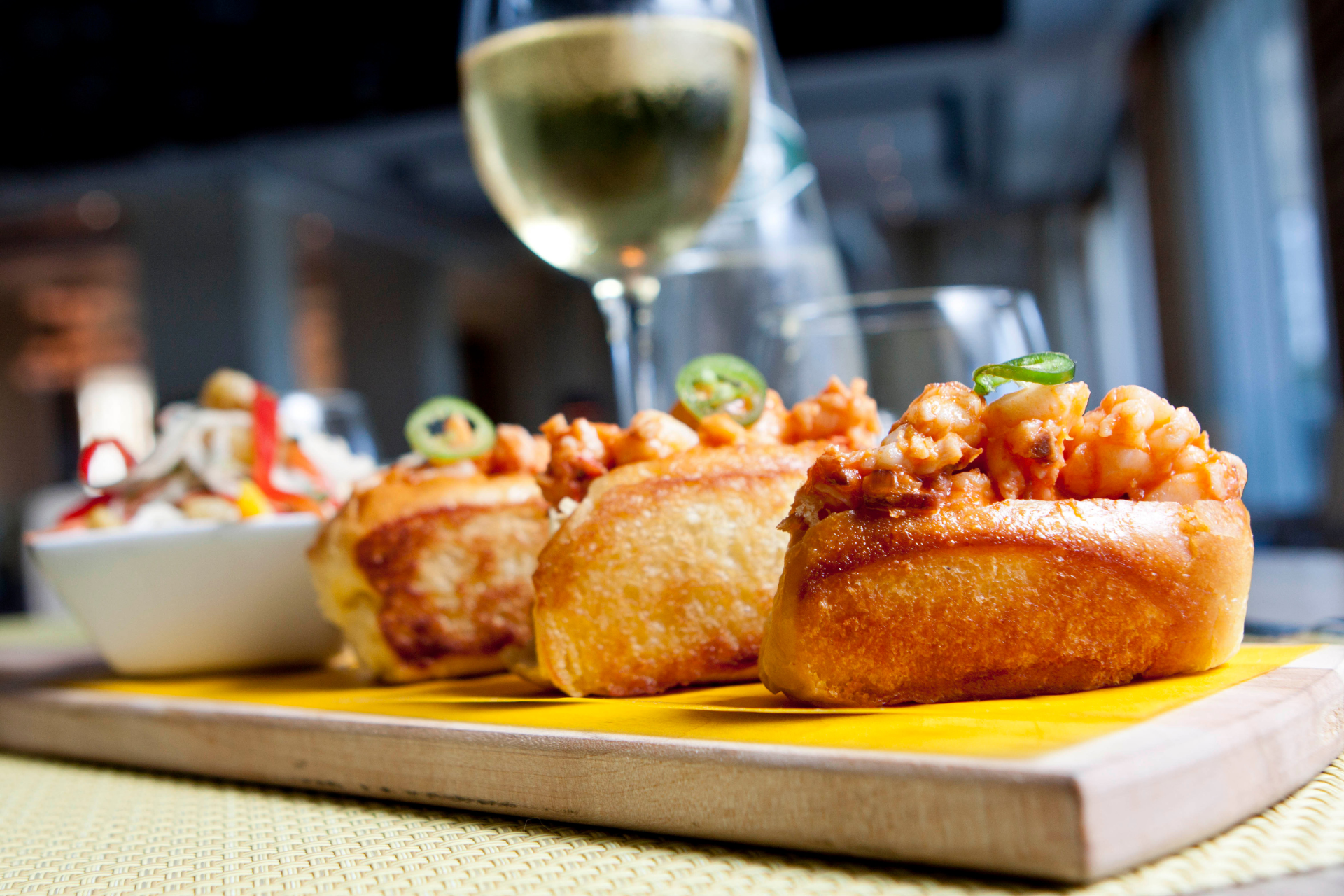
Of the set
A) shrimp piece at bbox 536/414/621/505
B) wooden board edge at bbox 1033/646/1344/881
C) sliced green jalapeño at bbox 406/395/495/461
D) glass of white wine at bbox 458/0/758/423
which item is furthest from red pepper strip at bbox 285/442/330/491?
wooden board edge at bbox 1033/646/1344/881

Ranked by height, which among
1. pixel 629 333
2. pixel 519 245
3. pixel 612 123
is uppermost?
pixel 519 245

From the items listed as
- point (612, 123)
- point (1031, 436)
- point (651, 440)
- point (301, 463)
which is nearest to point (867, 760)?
point (1031, 436)

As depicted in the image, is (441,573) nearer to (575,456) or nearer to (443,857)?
(575,456)

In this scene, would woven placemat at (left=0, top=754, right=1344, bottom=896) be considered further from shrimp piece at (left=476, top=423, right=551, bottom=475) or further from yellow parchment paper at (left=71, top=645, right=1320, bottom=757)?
shrimp piece at (left=476, top=423, right=551, bottom=475)

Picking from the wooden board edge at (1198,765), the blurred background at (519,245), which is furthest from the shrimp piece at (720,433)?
the blurred background at (519,245)


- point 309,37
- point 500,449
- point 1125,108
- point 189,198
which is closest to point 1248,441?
point 1125,108

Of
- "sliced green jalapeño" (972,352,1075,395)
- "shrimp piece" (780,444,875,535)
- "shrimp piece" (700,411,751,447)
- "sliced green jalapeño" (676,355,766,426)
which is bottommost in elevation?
"shrimp piece" (780,444,875,535)

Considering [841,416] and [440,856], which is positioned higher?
[841,416]

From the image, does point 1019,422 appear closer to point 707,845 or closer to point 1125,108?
point 707,845
